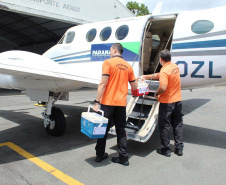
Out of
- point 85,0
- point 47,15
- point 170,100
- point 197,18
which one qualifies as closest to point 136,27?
point 197,18

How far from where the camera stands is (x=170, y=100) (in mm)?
4203

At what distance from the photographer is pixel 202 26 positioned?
4.90m

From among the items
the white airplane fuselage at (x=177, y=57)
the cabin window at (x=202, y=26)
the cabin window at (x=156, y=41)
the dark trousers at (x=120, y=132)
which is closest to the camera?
the dark trousers at (x=120, y=132)

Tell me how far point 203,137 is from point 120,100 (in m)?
3.27

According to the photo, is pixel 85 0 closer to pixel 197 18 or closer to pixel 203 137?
pixel 197 18

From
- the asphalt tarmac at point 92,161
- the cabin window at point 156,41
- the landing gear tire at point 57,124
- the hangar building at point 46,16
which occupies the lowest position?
the asphalt tarmac at point 92,161

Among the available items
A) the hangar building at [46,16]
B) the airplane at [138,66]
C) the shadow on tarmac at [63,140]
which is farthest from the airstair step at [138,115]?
the hangar building at [46,16]

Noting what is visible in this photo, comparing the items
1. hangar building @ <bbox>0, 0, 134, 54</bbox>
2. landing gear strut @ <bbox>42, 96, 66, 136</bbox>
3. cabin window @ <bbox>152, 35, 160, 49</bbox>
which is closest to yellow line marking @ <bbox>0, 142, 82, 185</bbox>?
landing gear strut @ <bbox>42, 96, 66, 136</bbox>

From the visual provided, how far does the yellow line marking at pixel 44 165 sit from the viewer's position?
10.7 ft

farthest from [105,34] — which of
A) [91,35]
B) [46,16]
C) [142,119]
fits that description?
[46,16]

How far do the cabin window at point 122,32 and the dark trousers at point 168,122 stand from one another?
2.71 meters

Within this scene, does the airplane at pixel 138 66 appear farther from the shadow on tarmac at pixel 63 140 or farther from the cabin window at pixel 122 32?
the shadow on tarmac at pixel 63 140

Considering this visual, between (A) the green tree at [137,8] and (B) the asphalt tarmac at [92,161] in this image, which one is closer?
(B) the asphalt tarmac at [92,161]

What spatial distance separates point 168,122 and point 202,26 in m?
2.48
